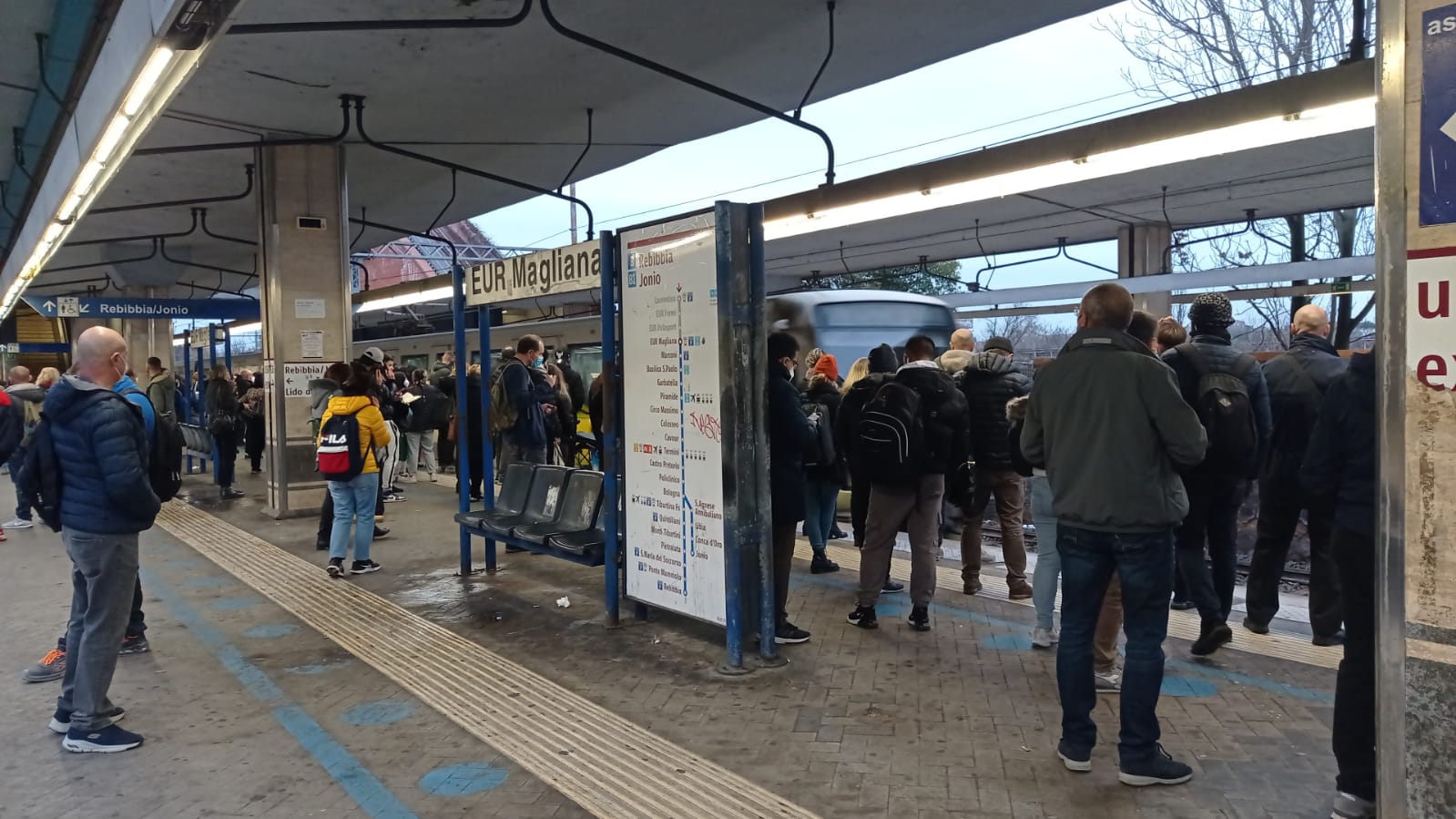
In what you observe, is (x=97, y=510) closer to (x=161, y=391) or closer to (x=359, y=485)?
(x=359, y=485)

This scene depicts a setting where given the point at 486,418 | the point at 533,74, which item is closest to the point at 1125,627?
the point at 486,418

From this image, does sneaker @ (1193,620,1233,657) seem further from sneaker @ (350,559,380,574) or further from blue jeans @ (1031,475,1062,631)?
sneaker @ (350,559,380,574)

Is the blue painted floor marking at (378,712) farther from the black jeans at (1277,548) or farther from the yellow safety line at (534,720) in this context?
the black jeans at (1277,548)

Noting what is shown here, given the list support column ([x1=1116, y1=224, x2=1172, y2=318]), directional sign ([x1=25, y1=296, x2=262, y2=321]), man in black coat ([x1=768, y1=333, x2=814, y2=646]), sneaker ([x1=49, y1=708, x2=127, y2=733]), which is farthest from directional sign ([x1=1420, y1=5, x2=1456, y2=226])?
directional sign ([x1=25, y1=296, x2=262, y2=321])

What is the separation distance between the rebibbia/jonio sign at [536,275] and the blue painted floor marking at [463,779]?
2.64m

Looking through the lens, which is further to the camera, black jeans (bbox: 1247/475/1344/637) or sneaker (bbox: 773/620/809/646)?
sneaker (bbox: 773/620/809/646)

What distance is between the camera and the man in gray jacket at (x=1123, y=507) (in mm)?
3311

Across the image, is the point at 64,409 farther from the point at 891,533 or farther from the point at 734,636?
the point at 891,533

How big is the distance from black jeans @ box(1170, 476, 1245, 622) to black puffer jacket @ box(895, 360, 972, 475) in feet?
3.82

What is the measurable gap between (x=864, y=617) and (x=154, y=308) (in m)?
12.2

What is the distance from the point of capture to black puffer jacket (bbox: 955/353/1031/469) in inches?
224

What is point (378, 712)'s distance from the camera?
4219 millimetres

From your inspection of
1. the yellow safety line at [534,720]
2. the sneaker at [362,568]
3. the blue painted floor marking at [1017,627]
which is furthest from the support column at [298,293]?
the blue painted floor marking at [1017,627]

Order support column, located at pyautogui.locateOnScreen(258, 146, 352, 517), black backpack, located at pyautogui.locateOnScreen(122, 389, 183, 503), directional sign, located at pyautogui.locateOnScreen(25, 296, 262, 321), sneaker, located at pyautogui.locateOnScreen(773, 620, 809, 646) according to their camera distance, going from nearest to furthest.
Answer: black backpack, located at pyautogui.locateOnScreen(122, 389, 183, 503), sneaker, located at pyautogui.locateOnScreen(773, 620, 809, 646), support column, located at pyautogui.locateOnScreen(258, 146, 352, 517), directional sign, located at pyautogui.locateOnScreen(25, 296, 262, 321)
